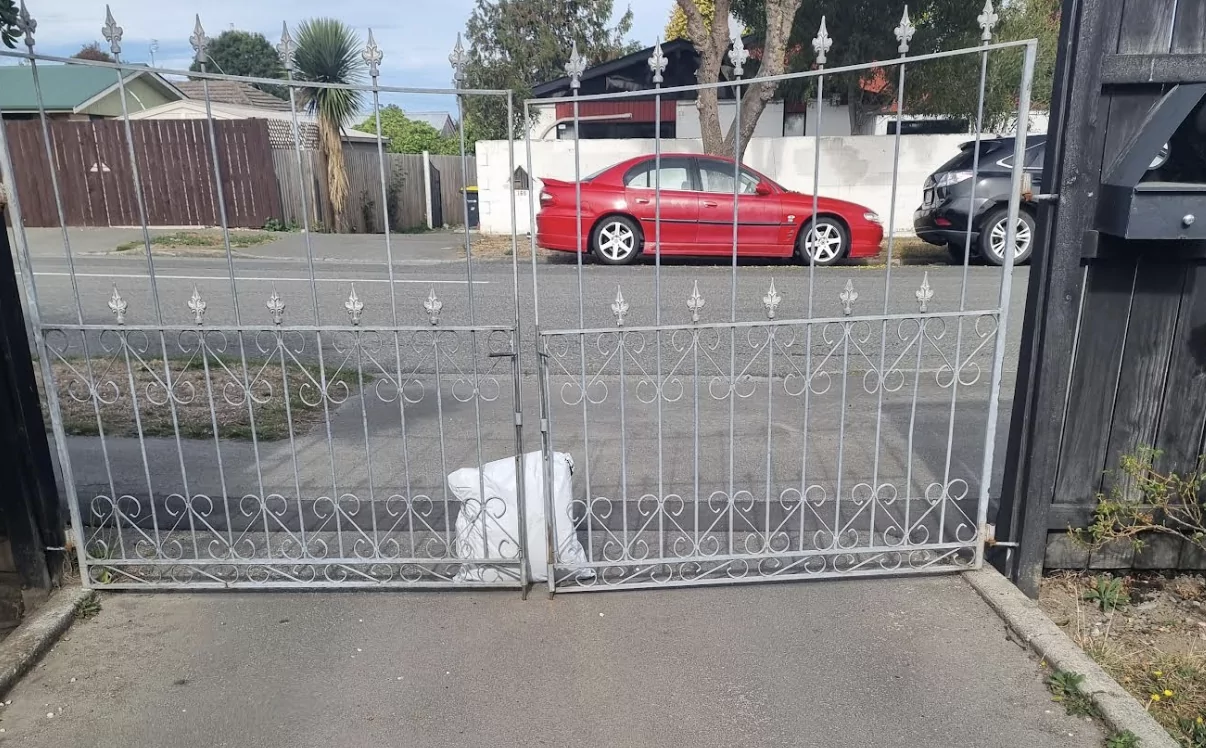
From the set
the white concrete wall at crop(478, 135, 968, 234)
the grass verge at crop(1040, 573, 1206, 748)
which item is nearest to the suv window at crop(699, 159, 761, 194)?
the grass verge at crop(1040, 573, 1206, 748)

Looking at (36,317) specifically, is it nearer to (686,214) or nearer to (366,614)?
(366,614)

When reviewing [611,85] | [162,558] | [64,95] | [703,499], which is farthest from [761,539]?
[64,95]

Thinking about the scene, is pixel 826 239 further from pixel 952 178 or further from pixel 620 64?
pixel 620 64

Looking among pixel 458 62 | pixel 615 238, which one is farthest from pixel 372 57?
pixel 615 238

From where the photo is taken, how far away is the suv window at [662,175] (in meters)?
8.65

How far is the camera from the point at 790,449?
5.14 m

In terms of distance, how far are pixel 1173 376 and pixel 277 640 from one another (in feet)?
12.8

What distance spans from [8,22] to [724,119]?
58.7 feet

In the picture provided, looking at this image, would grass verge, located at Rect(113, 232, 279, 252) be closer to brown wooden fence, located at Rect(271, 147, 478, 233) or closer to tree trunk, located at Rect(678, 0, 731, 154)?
brown wooden fence, located at Rect(271, 147, 478, 233)

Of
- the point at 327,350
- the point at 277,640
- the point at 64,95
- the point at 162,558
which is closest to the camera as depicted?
the point at 277,640

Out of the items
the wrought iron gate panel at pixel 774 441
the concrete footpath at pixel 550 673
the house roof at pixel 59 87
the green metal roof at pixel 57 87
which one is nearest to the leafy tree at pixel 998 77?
the wrought iron gate panel at pixel 774 441

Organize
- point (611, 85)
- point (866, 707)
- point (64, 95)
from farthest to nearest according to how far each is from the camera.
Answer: point (611, 85) → point (64, 95) → point (866, 707)

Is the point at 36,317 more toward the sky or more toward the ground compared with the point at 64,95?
more toward the ground

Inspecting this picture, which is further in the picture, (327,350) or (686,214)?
(686,214)
